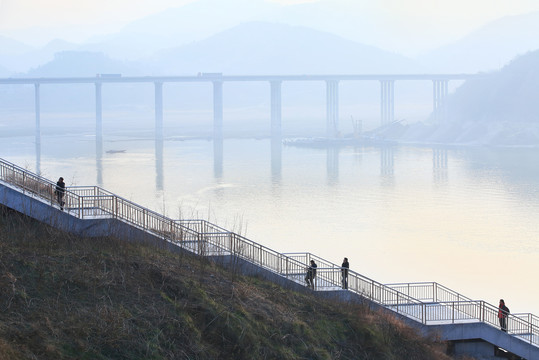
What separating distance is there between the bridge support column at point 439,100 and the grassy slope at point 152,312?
9879 centimetres

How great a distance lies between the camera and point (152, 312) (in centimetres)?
1181

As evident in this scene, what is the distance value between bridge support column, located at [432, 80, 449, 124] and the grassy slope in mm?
98788

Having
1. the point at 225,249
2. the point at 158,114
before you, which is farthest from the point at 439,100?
the point at 225,249

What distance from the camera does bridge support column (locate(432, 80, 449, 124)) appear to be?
4464 inches

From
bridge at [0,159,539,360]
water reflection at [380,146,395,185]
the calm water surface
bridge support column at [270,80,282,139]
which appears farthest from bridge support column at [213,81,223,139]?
bridge at [0,159,539,360]

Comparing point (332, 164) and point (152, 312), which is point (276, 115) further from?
point (152, 312)

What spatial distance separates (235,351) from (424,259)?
66.7 ft

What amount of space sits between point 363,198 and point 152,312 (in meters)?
37.5

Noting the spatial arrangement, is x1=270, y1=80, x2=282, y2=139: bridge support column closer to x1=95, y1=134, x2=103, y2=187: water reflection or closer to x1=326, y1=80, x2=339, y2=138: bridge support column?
x1=326, y1=80, x2=339, y2=138: bridge support column

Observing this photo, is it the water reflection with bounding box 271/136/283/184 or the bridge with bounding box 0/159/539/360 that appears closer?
the bridge with bounding box 0/159/539/360

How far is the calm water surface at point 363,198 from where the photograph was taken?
3017 cm

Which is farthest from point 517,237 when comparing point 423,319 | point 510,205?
point 423,319

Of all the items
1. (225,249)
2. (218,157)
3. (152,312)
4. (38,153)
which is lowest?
(152,312)

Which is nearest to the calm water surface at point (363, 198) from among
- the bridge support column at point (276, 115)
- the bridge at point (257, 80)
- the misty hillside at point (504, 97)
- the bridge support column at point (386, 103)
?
the misty hillside at point (504, 97)
